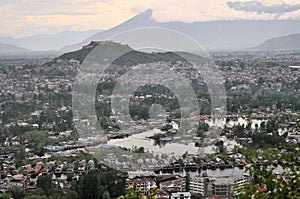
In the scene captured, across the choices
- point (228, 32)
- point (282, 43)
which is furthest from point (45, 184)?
point (282, 43)

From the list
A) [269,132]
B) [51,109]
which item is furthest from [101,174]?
[51,109]

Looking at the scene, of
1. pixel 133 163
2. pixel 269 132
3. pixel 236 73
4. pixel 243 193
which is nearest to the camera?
pixel 243 193

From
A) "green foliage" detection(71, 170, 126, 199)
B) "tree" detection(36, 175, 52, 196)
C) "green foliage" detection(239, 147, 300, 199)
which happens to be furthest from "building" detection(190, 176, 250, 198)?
"green foliage" detection(239, 147, 300, 199)

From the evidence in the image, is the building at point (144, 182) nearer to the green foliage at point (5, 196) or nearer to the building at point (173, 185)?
the building at point (173, 185)

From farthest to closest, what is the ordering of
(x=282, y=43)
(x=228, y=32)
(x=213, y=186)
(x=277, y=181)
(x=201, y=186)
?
(x=282, y=43), (x=228, y=32), (x=201, y=186), (x=213, y=186), (x=277, y=181)

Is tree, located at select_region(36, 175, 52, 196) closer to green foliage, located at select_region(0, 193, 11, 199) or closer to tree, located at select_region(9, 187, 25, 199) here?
tree, located at select_region(9, 187, 25, 199)

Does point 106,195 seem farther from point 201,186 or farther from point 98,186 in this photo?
point 201,186

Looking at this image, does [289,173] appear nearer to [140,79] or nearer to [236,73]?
[140,79]

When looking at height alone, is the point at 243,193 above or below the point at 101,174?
above

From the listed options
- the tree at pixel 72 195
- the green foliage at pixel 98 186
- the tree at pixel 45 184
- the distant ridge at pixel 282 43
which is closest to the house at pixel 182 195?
the green foliage at pixel 98 186
